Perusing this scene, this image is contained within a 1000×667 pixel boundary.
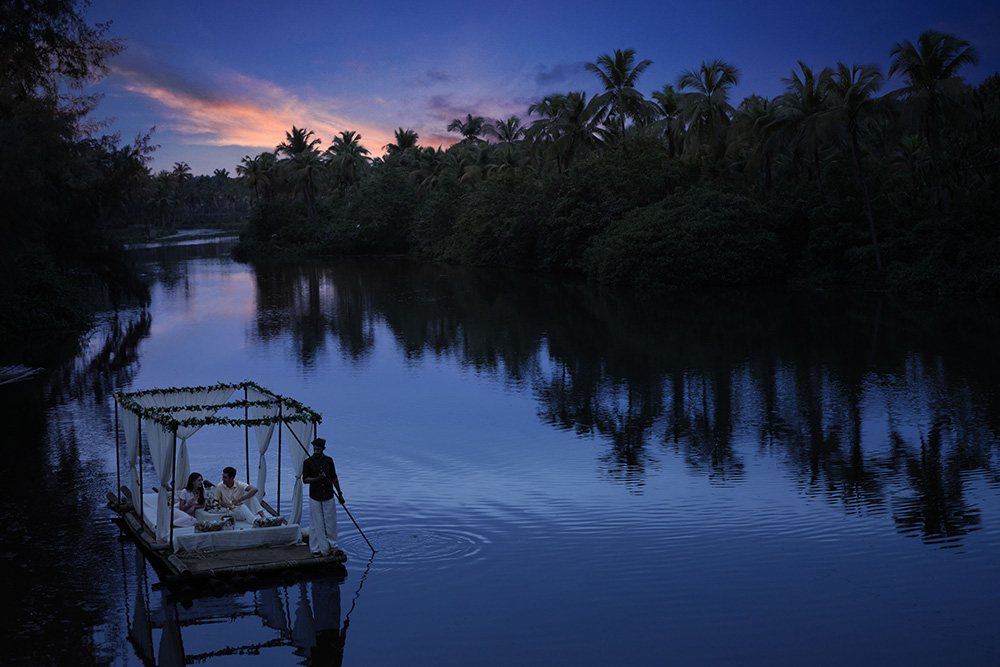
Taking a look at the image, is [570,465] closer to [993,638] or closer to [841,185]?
[993,638]

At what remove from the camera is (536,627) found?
11195 mm

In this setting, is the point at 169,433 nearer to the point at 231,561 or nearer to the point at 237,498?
the point at 237,498

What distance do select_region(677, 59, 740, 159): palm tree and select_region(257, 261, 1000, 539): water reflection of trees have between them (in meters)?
13.9

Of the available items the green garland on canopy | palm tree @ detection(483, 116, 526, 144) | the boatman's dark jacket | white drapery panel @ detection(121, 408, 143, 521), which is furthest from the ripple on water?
palm tree @ detection(483, 116, 526, 144)

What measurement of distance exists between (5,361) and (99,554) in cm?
2233

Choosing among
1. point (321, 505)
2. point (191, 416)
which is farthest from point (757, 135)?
point (321, 505)

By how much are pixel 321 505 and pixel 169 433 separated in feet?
9.14

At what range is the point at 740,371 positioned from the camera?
27891 millimetres

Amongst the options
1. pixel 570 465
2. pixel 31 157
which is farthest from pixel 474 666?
pixel 31 157

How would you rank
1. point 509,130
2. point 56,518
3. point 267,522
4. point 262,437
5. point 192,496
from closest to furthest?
point 267,522 → point 192,496 → point 262,437 → point 56,518 → point 509,130

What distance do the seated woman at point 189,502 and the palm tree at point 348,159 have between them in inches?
4307

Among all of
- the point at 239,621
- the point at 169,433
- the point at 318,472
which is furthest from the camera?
the point at 169,433

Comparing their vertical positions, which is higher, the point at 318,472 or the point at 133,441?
the point at 133,441

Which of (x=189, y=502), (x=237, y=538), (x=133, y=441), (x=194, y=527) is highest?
(x=133, y=441)
